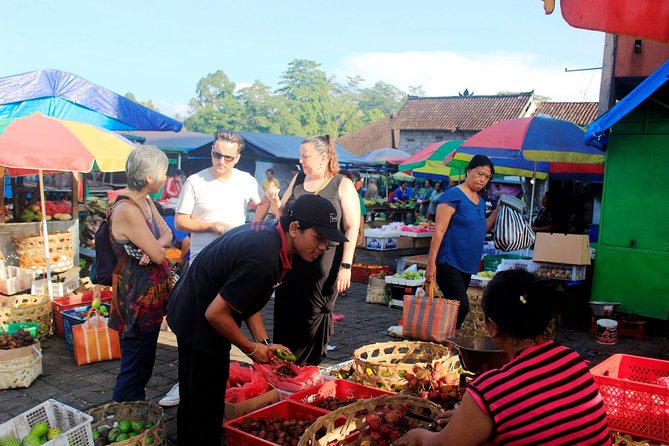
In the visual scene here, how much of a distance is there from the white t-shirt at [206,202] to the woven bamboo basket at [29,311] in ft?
7.34

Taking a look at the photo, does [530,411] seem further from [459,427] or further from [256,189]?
[256,189]

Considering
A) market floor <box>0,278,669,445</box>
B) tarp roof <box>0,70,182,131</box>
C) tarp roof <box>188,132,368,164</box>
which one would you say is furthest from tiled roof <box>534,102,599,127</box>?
market floor <box>0,278,669,445</box>

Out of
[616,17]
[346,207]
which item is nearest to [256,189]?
[346,207]

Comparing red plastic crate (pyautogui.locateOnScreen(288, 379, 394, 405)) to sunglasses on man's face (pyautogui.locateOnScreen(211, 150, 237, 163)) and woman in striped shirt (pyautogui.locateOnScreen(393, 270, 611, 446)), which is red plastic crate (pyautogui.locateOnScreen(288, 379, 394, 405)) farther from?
sunglasses on man's face (pyautogui.locateOnScreen(211, 150, 237, 163))

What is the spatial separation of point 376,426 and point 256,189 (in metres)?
2.68

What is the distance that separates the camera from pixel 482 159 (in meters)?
5.04

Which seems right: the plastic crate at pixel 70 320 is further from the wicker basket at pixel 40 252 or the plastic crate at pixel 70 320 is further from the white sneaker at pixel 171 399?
the wicker basket at pixel 40 252

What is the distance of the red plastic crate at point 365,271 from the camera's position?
9.73m

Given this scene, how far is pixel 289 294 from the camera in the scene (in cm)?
427

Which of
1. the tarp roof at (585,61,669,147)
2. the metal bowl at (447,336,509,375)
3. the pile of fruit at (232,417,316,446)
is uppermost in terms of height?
the tarp roof at (585,61,669,147)

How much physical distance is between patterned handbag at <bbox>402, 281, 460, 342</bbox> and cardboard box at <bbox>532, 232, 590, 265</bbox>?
7.52 ft

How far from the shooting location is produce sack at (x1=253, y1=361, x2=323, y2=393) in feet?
12.3

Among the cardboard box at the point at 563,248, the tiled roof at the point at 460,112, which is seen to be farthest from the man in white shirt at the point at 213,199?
the tiled roof at the point at 460,112

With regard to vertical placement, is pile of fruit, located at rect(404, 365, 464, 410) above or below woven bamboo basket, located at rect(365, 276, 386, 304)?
above
